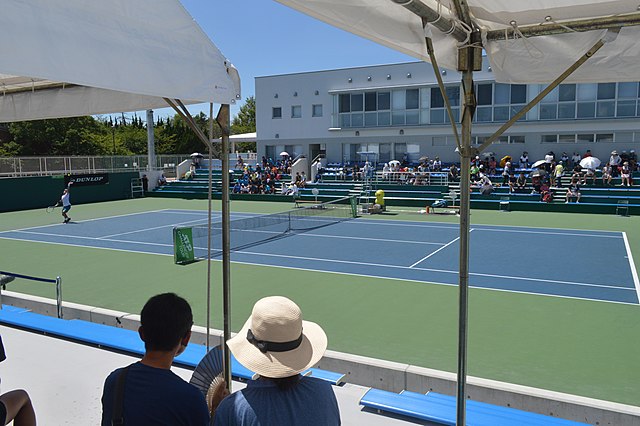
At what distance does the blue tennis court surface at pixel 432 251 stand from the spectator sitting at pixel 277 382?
10.2 m

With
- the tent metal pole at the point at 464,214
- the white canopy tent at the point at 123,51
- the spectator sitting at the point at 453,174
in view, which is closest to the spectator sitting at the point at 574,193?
the spectator sitting at the point at 453,174

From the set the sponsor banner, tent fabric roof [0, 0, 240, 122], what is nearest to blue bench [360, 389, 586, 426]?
tent fabric roof [0, 0, 240, 122]

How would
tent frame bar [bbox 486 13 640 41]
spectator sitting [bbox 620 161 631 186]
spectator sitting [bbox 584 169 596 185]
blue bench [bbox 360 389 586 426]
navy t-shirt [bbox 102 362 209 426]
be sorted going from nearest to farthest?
navy t-shirt [bbox 102 362 209 426] → tent frame bar [bbox 486 13 640 41] → blue bench [bbox 360 389 586 426] → spectator sitting [bbox 620 161 631 186] → spectator sitting [bbox 584 169 596 185]

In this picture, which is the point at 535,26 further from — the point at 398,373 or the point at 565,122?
the point at 565,122

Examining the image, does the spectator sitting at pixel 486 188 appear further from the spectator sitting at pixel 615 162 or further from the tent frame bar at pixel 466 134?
the tent frame bar at pixel 466 134

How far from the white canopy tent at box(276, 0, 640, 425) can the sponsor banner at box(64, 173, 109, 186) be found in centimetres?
3373

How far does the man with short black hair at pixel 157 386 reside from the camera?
2.42m

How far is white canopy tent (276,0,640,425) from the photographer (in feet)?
11.0

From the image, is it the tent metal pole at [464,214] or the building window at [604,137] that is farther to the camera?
the building window at [604,137]

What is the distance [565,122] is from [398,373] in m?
32.2

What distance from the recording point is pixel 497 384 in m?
6.02

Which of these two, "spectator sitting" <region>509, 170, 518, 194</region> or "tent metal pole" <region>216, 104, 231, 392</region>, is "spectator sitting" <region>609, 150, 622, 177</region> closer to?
"spectator sitting" <region>509, 170, 518, 194</region>

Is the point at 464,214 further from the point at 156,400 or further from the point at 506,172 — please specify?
the point at 506,172

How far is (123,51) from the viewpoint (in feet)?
9.07
